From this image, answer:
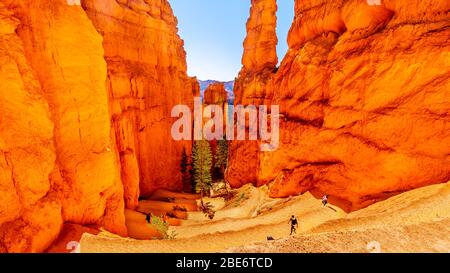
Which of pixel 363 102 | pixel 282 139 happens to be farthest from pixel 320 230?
pixel 282 139

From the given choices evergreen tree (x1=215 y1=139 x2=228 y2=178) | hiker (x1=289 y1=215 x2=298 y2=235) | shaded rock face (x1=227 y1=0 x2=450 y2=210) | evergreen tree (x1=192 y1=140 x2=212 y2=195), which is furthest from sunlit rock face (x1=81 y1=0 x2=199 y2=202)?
hiker (x1=289 y1=215 x2=298 y2=235)

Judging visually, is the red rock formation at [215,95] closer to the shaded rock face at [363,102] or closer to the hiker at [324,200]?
the shaded rock face at [363,102]

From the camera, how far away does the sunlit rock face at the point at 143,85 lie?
29.6m

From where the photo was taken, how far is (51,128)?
13.8 metres

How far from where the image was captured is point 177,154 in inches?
1791

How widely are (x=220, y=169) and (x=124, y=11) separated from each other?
35.2 meters

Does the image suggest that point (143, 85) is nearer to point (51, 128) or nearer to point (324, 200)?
point (51, 128)

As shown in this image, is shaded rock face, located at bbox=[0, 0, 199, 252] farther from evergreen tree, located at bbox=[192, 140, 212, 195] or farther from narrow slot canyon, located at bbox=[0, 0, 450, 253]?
evergreen tree, located at bbox=[192, 140, 212, 195]

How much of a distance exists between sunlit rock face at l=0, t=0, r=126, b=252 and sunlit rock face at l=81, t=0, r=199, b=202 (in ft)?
35.1

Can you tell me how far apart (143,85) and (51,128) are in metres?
24.2

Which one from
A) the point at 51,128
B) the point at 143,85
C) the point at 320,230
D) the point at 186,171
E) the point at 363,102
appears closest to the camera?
the point at 320,230
